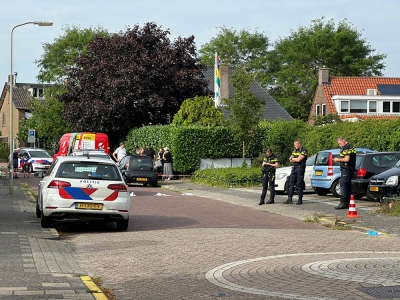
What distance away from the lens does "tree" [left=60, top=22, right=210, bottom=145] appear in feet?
165

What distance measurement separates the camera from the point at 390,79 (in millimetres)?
75062

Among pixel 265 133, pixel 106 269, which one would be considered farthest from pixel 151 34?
pixel 106 269

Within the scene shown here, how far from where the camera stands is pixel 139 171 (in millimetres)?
35500

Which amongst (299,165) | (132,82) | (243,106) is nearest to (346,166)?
(299,165)

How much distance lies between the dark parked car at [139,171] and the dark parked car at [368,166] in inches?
528

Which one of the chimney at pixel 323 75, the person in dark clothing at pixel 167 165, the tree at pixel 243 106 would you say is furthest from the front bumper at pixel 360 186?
the chimney at pixel 323 75

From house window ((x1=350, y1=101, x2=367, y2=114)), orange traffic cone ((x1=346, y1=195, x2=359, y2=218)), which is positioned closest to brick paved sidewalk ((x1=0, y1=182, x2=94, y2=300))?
orange traffic cone ((x1=346, y1=195, x2=359, y2=218))

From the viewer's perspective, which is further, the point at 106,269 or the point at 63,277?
the point at 106,269

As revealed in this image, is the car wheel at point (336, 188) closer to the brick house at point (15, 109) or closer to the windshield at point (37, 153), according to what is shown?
the windshield at point (37, 153)

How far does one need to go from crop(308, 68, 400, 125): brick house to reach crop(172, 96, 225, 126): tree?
26266 millimetres

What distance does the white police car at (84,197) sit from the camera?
51.6 ft

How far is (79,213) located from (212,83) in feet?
173

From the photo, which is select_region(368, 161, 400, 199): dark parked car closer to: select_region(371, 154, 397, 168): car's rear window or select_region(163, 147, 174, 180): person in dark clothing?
select_region(371, 154, 397, 168): car's rear window

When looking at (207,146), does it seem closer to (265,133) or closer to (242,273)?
(265,133)
